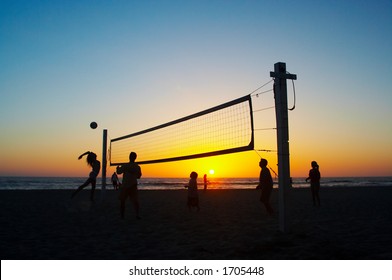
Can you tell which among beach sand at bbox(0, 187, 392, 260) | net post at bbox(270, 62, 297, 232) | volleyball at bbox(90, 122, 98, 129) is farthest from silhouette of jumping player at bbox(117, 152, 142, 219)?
volleyball at bbox(90, 122, 98, 129)

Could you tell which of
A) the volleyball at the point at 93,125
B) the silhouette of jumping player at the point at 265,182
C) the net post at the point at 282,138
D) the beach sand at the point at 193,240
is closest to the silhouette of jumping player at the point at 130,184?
the beach sand at the point at 193,240

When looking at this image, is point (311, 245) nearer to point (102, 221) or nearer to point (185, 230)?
point (185, 230)

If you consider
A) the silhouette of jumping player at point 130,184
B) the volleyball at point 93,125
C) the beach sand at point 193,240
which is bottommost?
the beach sand at point 193,240

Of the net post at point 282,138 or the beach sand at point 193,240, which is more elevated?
the net post at point 282,138

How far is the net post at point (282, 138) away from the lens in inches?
234

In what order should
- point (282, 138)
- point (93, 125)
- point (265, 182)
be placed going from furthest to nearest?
point (93, 125) → point (265, 182) → point (282, 138)

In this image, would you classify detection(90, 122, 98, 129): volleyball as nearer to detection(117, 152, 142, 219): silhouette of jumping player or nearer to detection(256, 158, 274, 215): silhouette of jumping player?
detection(117, 152, 142, 219): silhouette of jumping player

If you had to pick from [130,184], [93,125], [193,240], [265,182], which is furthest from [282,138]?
[93,125]

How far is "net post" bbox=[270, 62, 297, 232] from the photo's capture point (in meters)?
5.95

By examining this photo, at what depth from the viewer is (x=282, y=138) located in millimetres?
6043

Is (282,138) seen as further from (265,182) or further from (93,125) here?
(93,125)

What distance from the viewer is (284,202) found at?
5.95 metres

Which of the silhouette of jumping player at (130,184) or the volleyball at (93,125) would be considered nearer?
the silhouette of jumping player at (130,184)

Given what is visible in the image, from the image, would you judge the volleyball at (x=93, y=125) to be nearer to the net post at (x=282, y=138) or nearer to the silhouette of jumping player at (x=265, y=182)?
the silhouette of jumping player at (x=265, y=182)
